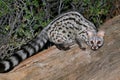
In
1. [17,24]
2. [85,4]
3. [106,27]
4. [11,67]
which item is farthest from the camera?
[85,4]

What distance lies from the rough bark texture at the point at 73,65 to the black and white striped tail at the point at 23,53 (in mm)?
88

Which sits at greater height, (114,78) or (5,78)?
(5,78)

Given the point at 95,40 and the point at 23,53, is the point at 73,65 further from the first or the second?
the point at 23,53

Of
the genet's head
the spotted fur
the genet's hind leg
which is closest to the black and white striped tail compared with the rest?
the spotted fur

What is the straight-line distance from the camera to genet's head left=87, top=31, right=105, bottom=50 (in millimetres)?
5805

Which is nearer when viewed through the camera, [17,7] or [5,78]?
[5,78]

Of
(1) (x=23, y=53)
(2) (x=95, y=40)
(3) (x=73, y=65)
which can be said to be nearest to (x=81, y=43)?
(2) (x=95, y=40)

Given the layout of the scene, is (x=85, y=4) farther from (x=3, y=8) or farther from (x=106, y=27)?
(x=3, y=8)

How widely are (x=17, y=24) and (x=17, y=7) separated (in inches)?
14.0

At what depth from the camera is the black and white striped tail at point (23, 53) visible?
5.32m

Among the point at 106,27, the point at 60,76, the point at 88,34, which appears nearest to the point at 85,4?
the point at 106,27

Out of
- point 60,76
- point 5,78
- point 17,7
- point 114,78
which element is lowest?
point 114,78

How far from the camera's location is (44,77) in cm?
528

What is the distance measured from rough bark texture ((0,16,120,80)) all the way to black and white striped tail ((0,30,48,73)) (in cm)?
9
